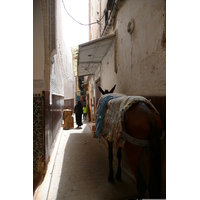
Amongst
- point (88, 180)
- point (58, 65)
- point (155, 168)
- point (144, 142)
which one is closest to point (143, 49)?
point (144, 142)

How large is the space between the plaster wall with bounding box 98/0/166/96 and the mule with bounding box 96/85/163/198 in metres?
0.47

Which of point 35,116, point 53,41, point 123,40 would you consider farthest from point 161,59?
point 35,116

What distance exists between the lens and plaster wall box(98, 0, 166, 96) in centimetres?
176

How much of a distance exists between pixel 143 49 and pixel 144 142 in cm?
161

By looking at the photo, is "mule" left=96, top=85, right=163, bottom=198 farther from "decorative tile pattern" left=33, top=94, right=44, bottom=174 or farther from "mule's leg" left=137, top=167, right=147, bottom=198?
"decorative tile pattern" left=33, top=94, right=44, bottom=174

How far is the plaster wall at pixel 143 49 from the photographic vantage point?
1.76 meters

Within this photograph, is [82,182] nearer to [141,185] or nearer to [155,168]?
[141,185]

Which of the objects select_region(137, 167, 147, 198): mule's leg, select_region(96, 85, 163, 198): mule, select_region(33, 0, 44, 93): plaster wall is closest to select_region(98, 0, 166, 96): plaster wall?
select_region(96, 85, 163, 198): mule

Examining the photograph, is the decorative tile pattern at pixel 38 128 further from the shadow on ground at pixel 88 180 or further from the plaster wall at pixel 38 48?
the shadow on ground at pixel 88 180

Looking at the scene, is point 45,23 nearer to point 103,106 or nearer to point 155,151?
point 103,106

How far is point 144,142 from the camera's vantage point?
4.85ft

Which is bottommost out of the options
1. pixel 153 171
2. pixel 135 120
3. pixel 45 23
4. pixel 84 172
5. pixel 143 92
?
pixel 84 172

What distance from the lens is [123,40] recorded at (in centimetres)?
328

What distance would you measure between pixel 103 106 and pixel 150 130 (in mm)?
1227
